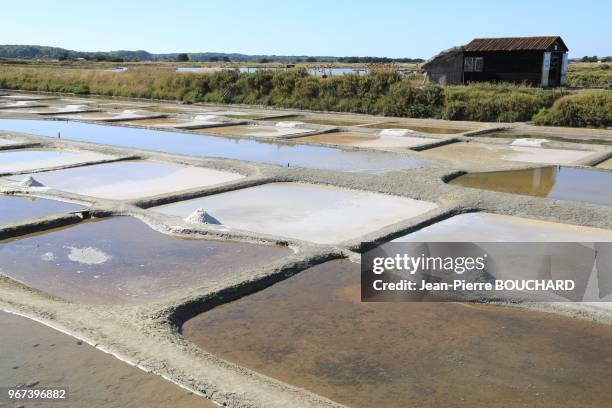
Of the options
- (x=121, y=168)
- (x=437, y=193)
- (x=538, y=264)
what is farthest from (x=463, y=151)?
(x=538, y=264)

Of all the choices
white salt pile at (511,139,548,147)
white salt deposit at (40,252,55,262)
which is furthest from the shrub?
white salt deposit at (40,252,55,262)

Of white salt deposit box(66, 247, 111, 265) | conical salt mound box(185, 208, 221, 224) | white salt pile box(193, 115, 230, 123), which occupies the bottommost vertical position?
white salt deposit box(66, 247, 111, 265)

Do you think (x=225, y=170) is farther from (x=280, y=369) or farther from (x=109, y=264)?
(x=280, y=369)

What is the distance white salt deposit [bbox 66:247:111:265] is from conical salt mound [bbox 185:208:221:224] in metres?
0.97

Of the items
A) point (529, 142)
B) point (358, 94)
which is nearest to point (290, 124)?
point (358, 94)

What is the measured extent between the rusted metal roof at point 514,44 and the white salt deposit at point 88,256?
17957 millimetres

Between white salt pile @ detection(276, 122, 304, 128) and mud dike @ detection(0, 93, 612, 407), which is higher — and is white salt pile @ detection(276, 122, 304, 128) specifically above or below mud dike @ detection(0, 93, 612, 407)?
above

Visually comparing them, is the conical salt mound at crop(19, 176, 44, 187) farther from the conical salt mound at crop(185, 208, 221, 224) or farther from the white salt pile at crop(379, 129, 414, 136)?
the white salt pile at crop(379, 129, 414, 136)

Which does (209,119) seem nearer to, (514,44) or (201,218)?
(201,218)

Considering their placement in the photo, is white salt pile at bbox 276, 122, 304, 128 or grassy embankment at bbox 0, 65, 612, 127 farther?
grassy embankment at bbox 0, 65, 612, 127

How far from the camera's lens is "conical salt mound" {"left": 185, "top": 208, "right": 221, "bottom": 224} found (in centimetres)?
606

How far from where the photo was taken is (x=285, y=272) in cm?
483

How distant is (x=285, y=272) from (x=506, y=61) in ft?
59.6

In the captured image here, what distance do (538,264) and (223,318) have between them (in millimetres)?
2430
